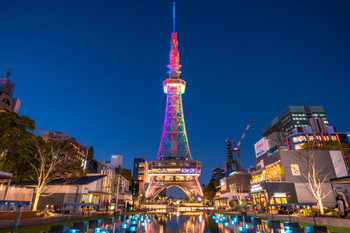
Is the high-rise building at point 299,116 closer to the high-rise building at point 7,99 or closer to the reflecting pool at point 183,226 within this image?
the reflecting pool at point 183,226

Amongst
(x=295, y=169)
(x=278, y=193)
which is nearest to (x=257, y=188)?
(x=278, y=193)

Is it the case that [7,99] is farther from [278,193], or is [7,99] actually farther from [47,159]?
[278,193]

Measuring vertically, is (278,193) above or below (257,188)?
below

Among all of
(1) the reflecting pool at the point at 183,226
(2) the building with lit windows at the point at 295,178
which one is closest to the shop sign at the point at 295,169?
(2) the building with lit windows at the point at 295,178

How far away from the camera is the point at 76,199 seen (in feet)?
107

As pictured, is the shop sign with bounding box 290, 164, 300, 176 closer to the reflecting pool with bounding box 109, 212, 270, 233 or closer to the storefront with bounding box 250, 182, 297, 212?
the storefront with bounding box 250, 182, 297, 212

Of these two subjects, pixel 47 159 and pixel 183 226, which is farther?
pixel 47 159

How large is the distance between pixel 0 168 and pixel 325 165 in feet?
198

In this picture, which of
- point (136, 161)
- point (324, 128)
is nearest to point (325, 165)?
point (324, 128)

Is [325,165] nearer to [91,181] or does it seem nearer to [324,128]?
[91,181]

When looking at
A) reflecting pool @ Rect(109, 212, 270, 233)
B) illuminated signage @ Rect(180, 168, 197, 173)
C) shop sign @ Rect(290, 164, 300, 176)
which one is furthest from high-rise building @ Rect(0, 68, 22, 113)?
shop sign @ Rect(290, 164, 300, 176)

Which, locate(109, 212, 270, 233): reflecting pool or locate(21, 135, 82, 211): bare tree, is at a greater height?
locate(21, 135, 82, 211): bare tree

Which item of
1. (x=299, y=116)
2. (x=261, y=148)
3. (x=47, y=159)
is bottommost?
(x=47, y=159)

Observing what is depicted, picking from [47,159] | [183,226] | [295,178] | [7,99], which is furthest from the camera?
[7,99]
